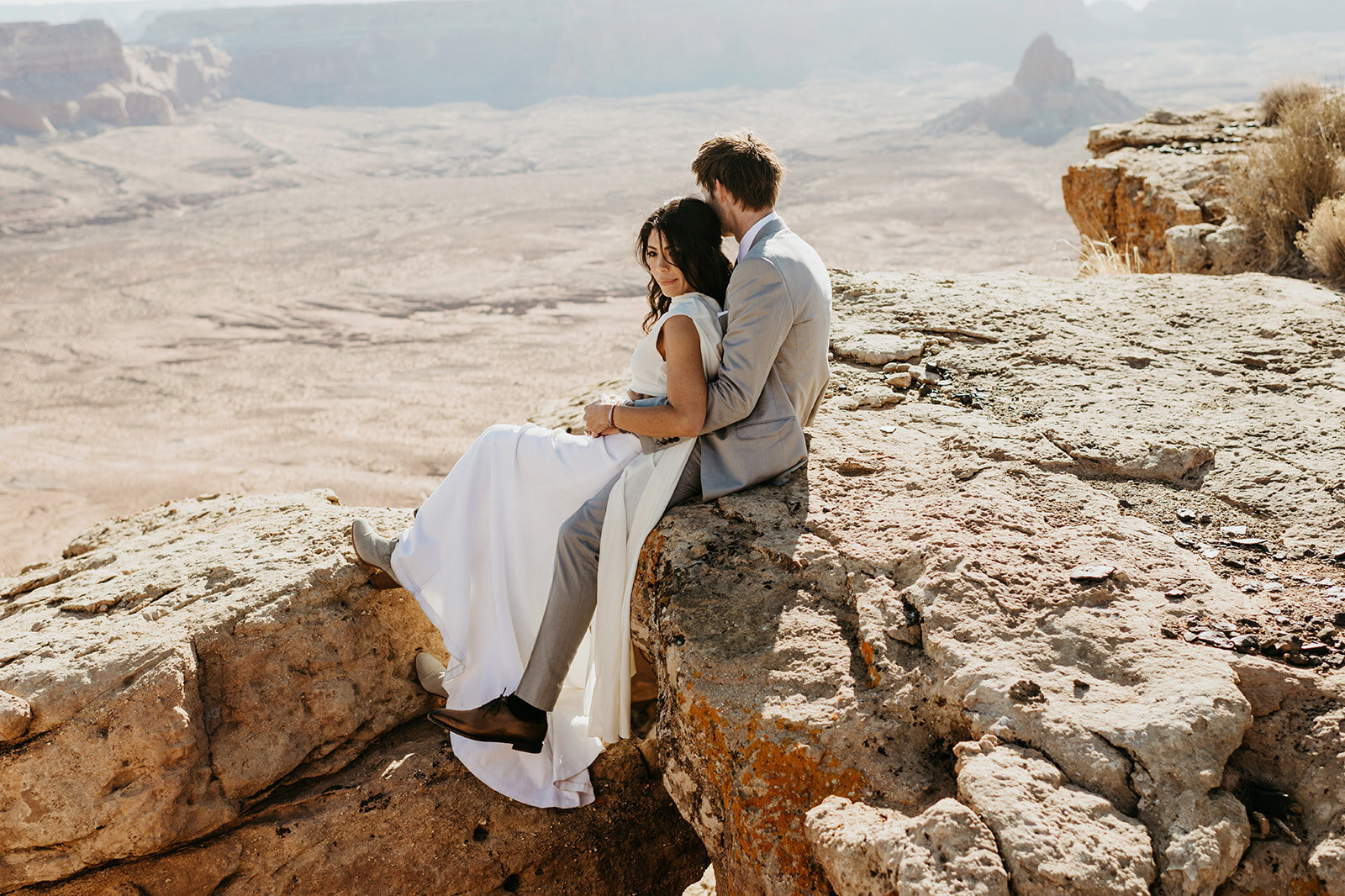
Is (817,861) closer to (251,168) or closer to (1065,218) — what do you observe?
(1065,218)

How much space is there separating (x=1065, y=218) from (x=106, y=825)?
37786 millimetres

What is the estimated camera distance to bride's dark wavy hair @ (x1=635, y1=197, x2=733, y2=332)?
272cm

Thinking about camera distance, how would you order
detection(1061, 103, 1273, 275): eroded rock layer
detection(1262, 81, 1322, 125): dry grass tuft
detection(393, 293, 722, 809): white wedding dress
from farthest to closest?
detection(1262, 81, 1322, 125): dry grass tuft, detection(1061, 103, 1273, 275): eroded rock layer, detection(393, 293, 722, 809): white wedding dress

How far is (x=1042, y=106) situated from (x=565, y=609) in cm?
6073

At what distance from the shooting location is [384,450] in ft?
49.7

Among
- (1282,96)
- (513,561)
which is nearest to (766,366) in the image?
(513,561)

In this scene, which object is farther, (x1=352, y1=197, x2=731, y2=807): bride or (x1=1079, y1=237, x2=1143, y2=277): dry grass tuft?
(x1=1079, y1=237, x2=1143, y2=277): dry grass tuft

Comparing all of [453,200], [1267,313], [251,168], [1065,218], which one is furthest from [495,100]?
[1267,313]

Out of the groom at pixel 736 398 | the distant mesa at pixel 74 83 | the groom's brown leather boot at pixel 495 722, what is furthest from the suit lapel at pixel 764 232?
the distant mesa at pixel 74 83

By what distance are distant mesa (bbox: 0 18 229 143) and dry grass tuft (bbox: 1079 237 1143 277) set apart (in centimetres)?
5622

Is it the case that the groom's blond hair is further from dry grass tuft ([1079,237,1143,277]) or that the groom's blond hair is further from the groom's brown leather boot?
dry grass tuft ([1079,237,1143,277])

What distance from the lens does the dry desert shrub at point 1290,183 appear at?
5.34 metres

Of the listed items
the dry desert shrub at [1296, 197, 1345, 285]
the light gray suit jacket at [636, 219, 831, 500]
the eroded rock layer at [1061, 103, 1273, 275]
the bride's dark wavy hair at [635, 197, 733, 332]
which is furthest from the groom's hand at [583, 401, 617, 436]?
the eroded rock layer at [1061, 103, 1273, 275]

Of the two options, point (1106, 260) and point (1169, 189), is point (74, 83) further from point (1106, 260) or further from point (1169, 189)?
point (1169, 189)
